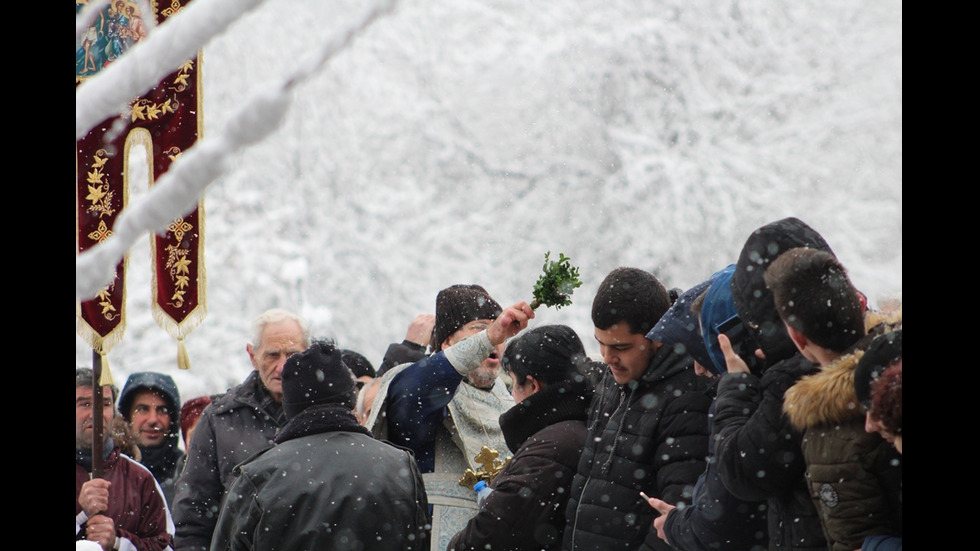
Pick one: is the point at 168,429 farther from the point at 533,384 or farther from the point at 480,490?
the point at 533,384

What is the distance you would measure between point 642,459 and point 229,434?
1454 millimetres

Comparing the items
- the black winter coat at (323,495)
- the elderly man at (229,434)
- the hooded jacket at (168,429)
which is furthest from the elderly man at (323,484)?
the hooded jacket at (168,429)

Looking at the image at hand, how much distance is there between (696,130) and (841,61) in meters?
2.34

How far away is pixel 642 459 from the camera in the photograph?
2.82m

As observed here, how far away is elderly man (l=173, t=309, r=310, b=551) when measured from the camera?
11.8 ft

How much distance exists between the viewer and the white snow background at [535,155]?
14.5 metres

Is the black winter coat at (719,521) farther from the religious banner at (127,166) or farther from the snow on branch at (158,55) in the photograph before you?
the religious banner at (127,166)

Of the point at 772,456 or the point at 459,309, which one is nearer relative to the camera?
the point at 772,456

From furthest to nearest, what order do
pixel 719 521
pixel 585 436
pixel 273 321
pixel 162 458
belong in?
pixel 162 458, pixel 273 321, pixel 585 436, pixel 719 521

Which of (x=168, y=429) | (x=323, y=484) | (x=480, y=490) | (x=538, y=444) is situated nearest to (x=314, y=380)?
(x=323, y=484)

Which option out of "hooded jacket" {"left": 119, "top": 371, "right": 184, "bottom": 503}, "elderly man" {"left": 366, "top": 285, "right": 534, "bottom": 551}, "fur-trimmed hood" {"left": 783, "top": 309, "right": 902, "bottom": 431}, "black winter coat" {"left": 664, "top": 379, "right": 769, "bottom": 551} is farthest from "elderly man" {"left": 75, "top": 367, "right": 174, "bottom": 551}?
"fur-trimmed hood" {"left": 783, "top": 309, "right": 902, "bottom": 431}

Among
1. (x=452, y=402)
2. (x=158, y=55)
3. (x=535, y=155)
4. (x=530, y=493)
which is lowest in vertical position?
(x=530, y=493)

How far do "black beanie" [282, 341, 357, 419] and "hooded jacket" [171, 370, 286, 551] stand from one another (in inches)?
28.8
